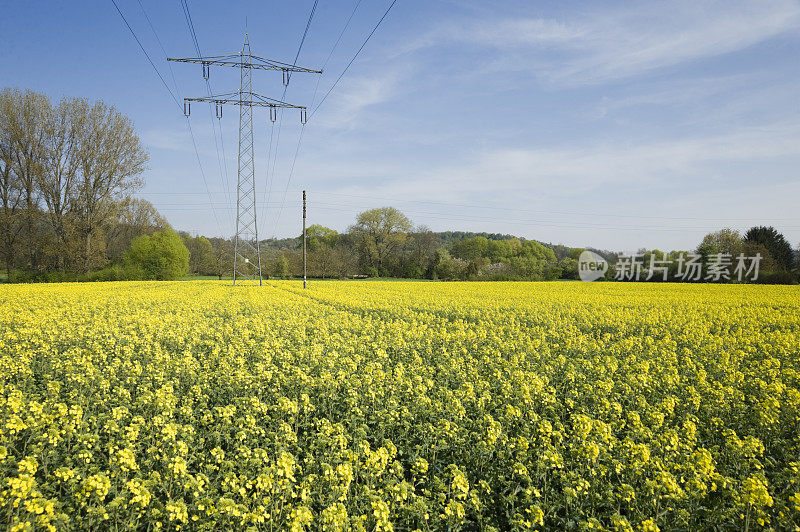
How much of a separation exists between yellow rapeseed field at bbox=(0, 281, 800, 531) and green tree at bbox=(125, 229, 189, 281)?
41.1m

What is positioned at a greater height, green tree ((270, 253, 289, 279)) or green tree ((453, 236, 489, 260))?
green tree ((453, 236, 489, 260))

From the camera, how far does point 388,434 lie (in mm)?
5953

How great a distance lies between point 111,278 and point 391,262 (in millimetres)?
49180

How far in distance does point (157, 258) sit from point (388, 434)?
179 feet

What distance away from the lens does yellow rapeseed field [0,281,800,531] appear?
383 centimetres

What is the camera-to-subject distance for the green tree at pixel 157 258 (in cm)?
4984

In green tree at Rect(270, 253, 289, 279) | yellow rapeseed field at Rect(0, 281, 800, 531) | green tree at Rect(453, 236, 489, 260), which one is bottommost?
yellow rapeseed field at Rect(0, 281, 800, 531)

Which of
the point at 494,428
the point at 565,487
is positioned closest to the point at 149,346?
the point at 494,428

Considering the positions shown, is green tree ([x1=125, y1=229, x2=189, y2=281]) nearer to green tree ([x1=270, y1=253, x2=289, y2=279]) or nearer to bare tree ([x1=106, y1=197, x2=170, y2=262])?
bare tree ([x1=106, y1=197, x2=170, y2=262])

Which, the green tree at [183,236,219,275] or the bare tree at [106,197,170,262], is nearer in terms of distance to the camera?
the bare tree at [106,197,170,262]

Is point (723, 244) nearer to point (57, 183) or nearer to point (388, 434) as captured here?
point (388, 434)

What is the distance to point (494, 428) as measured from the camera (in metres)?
5.04

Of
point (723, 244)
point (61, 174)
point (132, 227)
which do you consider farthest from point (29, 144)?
point (723, 244)

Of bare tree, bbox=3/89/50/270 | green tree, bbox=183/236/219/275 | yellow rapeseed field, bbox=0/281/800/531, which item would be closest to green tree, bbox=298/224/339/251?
green tree, bbox=183/236/219/275
